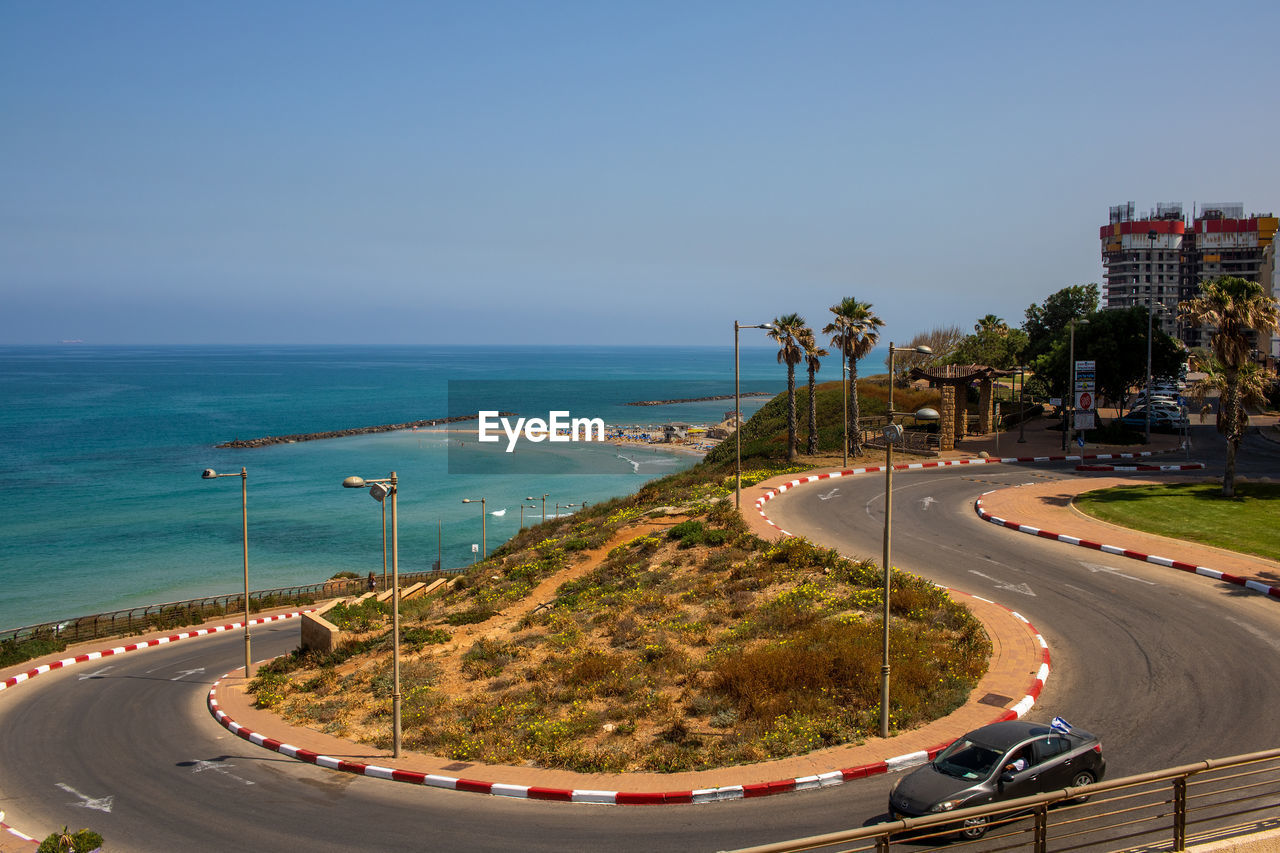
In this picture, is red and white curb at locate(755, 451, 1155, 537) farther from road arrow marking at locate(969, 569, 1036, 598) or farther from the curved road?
road arrow marking at locate(969, 569, 1036, 598)

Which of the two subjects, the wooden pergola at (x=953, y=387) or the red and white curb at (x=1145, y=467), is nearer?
the red and white curb at (x=1145, y=467)

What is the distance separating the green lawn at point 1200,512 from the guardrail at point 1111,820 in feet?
57.4

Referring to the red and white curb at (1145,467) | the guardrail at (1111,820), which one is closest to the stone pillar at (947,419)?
the red and white curb at (1145,467)

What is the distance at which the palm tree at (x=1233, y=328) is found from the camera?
29.8 meters

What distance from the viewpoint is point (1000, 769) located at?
11.6 metres

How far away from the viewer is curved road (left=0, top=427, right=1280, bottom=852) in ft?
42.4

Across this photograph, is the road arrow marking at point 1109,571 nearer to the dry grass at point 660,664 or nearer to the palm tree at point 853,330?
the dry grass at point 660,664

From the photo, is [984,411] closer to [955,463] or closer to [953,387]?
[953,387]

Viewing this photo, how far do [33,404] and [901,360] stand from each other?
186786 millimetres

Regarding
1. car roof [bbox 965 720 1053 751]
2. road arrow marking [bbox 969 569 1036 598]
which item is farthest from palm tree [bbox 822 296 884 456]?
car roof [bbox 965 720 1053 751]

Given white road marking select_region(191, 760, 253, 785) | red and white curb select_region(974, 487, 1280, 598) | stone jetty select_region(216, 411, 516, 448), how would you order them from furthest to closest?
stone jetty select_region(216, 411, 516, 448), red and white curb select_region(974, 487, 1280, 598), white road marking select_region(191, 760, 253, 785)

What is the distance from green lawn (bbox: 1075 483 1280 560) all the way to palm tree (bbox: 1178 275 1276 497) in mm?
1811

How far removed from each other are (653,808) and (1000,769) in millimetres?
5159

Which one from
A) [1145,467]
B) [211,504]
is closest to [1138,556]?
[1145,467]
